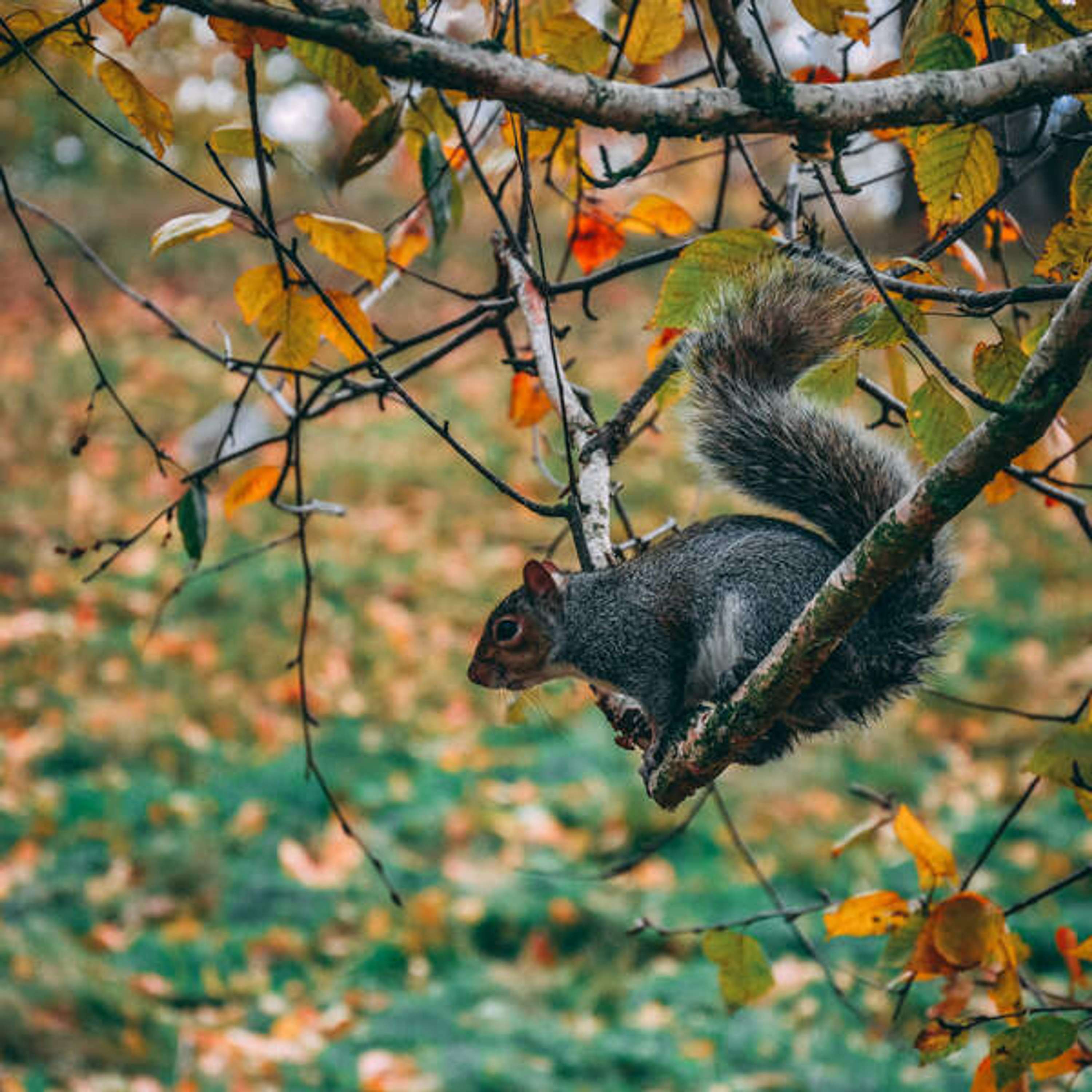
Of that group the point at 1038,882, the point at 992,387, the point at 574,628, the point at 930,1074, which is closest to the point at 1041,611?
the point at 1038,882

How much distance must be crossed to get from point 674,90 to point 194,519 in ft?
2.39

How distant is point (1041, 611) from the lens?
5.04m

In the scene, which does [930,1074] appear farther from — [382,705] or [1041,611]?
[1041,611]

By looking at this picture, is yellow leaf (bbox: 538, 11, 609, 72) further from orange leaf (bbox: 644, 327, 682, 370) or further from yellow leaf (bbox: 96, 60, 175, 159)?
orange leaf (bbox: 644, 327, 682, 370)

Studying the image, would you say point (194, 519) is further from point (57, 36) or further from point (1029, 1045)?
point (1029, 1045)

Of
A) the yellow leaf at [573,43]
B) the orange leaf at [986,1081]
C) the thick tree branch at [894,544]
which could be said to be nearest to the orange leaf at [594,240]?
the yellow leaf at [573,43]

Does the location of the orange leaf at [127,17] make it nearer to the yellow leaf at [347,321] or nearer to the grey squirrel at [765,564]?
the yellow leaf at [347,321]

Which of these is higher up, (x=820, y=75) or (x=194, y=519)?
(x=820, y=75)

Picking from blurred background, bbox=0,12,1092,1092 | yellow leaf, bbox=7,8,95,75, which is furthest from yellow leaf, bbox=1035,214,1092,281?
yellow leaf, bbox=7,8,95,75

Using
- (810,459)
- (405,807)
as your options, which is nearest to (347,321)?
(810,459)

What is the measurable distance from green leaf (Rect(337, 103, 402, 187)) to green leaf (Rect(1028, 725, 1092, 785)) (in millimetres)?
798

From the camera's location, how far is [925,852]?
1.23m

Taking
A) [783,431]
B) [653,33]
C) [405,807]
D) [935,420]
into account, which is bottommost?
[935,420]

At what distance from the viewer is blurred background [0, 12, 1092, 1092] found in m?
2.85
